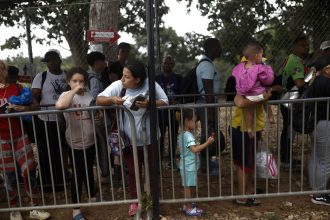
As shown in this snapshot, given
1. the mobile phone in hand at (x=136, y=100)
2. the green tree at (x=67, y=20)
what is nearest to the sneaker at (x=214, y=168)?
the mobile phone in hand at (x=136, y=100)

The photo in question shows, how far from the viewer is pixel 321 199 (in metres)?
4.02

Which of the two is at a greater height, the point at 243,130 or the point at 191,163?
the point at 243,130

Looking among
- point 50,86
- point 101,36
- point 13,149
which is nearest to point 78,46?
point 101,36

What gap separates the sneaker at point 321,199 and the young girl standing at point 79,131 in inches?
100

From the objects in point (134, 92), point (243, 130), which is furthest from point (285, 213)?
point (134, 92)

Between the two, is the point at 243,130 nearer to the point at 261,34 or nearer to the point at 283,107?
the point at 283,107

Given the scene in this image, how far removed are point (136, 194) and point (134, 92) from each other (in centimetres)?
111

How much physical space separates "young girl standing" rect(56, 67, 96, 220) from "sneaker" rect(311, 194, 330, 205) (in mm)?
2547

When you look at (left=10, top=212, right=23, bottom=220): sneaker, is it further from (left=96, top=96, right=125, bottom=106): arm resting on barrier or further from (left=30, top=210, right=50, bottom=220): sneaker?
(left=96, top=96, right=125, bottom=106): arm resting on barrier

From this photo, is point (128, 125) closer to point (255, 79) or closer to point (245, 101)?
point (245, 101)

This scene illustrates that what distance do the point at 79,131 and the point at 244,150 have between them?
1.78 meters

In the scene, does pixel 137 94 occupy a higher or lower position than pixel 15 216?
higher

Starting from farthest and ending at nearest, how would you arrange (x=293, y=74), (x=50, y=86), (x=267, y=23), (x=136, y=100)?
(x=267, y=23) < (x=293, y=74) < (x=50, y=86) < (x=136, y=100)

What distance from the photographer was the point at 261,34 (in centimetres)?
1298
